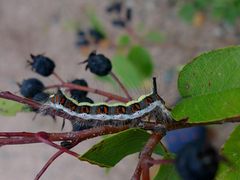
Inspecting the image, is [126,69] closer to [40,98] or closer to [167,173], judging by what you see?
[40,98]

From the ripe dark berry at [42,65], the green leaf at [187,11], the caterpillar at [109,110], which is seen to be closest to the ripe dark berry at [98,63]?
the caterpillar at [109,110]

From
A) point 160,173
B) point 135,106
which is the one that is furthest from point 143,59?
point 160,173

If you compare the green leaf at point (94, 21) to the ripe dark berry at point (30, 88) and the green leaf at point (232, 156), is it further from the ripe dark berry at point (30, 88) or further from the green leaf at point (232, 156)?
the green leaf at point (232, 156)

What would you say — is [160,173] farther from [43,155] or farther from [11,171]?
[11,171]

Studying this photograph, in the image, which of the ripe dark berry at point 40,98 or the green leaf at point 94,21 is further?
the green leaf at point 94,21

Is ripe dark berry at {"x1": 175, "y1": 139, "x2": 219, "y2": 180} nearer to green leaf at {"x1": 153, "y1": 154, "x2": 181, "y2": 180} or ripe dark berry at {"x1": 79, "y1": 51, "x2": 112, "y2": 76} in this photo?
green leaf at {"x1": 153, "y1": 154, "x2": 181, "y2": 180}

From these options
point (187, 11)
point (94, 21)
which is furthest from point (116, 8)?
point (187, 11)

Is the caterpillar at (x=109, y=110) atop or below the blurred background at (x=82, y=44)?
below

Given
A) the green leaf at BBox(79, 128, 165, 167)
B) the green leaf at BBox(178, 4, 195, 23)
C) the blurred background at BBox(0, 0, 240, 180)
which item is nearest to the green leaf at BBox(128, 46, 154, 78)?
the green leaf at BBox(79, 128, 165, 167)
